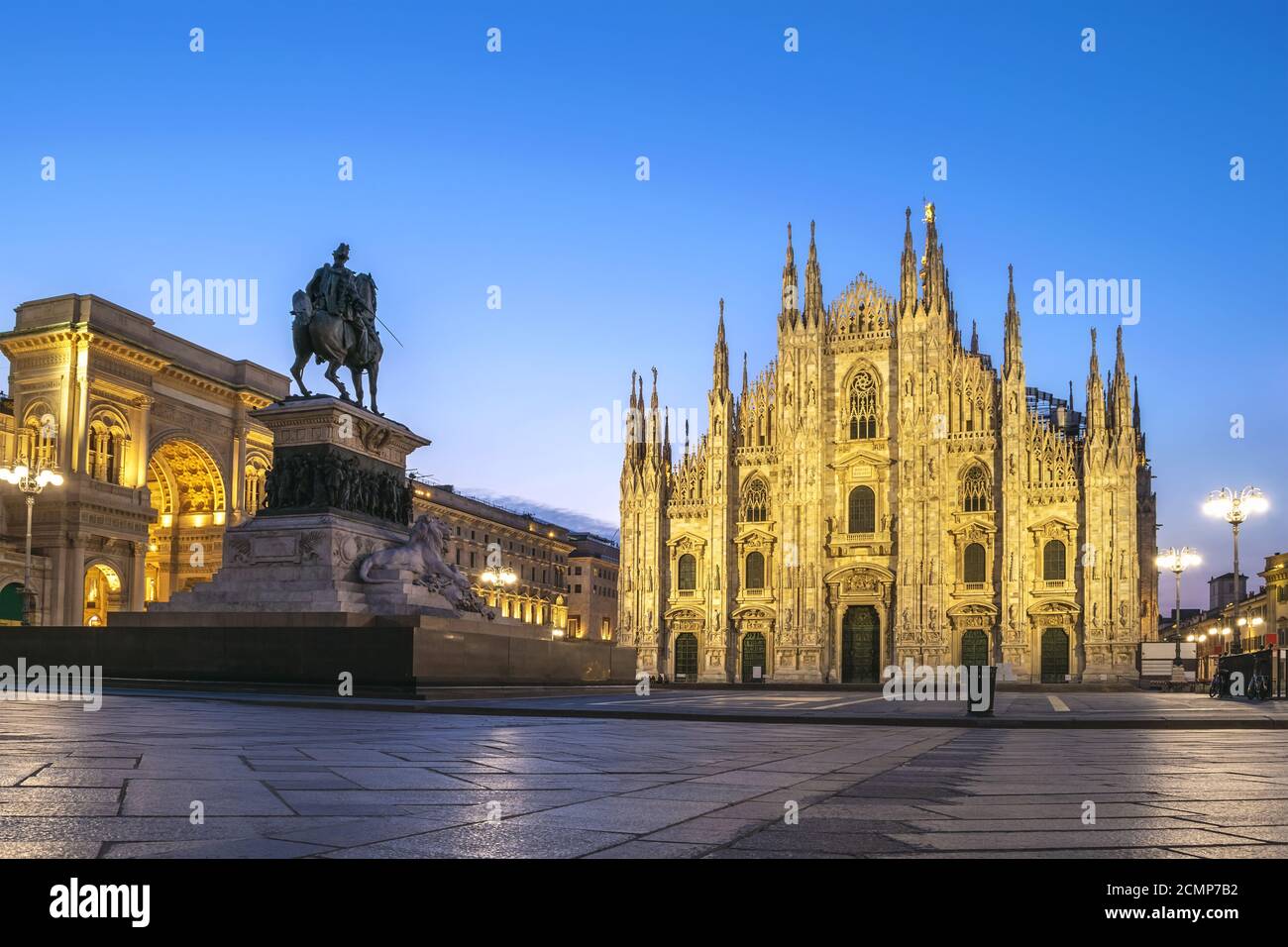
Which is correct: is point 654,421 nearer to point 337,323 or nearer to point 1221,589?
point 337,323

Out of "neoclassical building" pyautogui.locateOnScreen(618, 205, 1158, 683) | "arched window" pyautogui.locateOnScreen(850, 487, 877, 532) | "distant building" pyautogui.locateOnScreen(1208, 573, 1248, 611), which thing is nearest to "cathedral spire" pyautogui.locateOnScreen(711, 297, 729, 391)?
"neoclassical building" pyautogui.locateOnScreen(618, 205, 1158, 683)

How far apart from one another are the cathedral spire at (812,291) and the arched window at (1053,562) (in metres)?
16.2

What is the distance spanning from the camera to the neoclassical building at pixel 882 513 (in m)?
56.8

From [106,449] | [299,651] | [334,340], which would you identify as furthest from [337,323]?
[106,449]

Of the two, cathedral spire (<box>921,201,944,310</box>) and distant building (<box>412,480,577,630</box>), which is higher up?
cathedral spire (<box>921,201,944,310</box>)

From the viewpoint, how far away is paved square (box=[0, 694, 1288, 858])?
189 inches

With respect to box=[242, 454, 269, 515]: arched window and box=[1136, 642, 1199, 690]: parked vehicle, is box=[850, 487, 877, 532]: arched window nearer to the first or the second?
box=[1136, 642, 1199, 690]: parked vehicle

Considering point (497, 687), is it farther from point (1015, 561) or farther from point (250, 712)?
point (1015, 561)

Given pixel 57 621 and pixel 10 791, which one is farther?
pixel 57 621

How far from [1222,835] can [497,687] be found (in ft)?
56.7

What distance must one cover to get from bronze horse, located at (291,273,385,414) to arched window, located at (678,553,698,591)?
41006 mm

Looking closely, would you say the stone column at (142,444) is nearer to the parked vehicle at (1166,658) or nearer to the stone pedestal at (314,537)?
the stone pedestal at (314,537)
